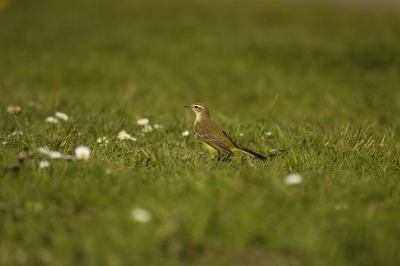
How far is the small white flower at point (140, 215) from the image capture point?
3451 millimetres

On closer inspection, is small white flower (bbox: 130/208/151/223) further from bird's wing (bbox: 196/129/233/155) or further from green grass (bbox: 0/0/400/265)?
bird's wing (bbox: 196/129/233/155)

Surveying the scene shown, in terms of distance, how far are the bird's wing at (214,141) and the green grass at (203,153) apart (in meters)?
0.14

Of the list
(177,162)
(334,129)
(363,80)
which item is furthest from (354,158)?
(363,80)

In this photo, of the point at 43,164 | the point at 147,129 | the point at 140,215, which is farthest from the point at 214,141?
the point at 140,215

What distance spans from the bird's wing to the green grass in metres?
0.14

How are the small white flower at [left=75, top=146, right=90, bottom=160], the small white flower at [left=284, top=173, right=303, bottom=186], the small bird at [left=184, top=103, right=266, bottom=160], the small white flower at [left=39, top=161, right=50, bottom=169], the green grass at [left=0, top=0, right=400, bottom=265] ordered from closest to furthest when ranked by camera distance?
the green grass at [left=0, top=0, right=400, bottom=265]
the small white flower at [left=284, top=173, right=303, bottom=186]
the small white flower at [left=39, top=161, right=50, bottom=169]
the small white flower at [left=75, top=146, right=90, bottom=160]
the small bird at [left=184, top=103, right=266, bottom=160]

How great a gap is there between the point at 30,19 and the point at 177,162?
1346 centimetres

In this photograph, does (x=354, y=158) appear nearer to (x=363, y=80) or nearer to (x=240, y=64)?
(x=363, y=80)

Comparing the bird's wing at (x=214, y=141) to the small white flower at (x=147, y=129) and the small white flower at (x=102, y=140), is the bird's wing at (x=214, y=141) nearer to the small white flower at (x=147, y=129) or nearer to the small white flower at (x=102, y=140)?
the small white flower at (x=147, y=129)

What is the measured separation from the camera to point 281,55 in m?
11.8

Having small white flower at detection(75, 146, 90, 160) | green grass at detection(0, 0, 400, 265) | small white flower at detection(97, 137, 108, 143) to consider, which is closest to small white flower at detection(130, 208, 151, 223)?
green grass at detection(0, 0, 400, 265)

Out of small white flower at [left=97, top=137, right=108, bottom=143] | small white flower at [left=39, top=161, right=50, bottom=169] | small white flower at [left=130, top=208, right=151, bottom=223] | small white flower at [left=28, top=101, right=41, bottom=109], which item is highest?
small white flower at [left=130, top=208, right=151, bottom=223]

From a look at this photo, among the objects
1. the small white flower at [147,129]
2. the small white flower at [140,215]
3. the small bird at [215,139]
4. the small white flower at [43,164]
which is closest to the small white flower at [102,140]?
the small white flower at [147,129]

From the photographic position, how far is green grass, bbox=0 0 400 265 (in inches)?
131
